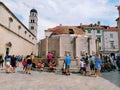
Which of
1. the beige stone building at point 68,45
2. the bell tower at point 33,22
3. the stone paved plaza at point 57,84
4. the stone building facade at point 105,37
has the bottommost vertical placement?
the stone paved plaza at point 57,84

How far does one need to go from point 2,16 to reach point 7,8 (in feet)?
6.24

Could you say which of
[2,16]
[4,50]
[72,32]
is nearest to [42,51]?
[72,32]

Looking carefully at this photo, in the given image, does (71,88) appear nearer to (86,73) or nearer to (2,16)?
(86,73)

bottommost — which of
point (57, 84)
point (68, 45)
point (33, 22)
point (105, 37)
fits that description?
point (57, 84)

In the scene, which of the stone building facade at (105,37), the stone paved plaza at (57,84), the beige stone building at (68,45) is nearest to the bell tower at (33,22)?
the stone building facade at (105,37)

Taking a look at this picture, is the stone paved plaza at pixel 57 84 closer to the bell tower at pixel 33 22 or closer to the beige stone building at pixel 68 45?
the beige stone building at pixel 68 45

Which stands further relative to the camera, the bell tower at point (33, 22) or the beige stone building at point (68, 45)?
the bell tower at point (33, 22)

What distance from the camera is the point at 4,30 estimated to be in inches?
1009

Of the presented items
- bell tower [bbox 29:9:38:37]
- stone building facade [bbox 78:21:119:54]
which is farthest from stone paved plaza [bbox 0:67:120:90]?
bell tower [bbox 29:9:38:37]

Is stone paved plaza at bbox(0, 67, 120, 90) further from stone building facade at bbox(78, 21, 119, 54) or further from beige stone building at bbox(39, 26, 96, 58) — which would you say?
stone building facade at bbox(78, 21, 119, 54)

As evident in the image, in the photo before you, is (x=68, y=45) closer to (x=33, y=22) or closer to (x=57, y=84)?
(x=57, y=84)

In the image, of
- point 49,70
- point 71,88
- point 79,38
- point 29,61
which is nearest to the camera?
point 71,88

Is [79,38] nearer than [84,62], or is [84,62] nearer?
[84,62]

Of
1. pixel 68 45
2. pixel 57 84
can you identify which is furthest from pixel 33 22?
pixel 57 84
